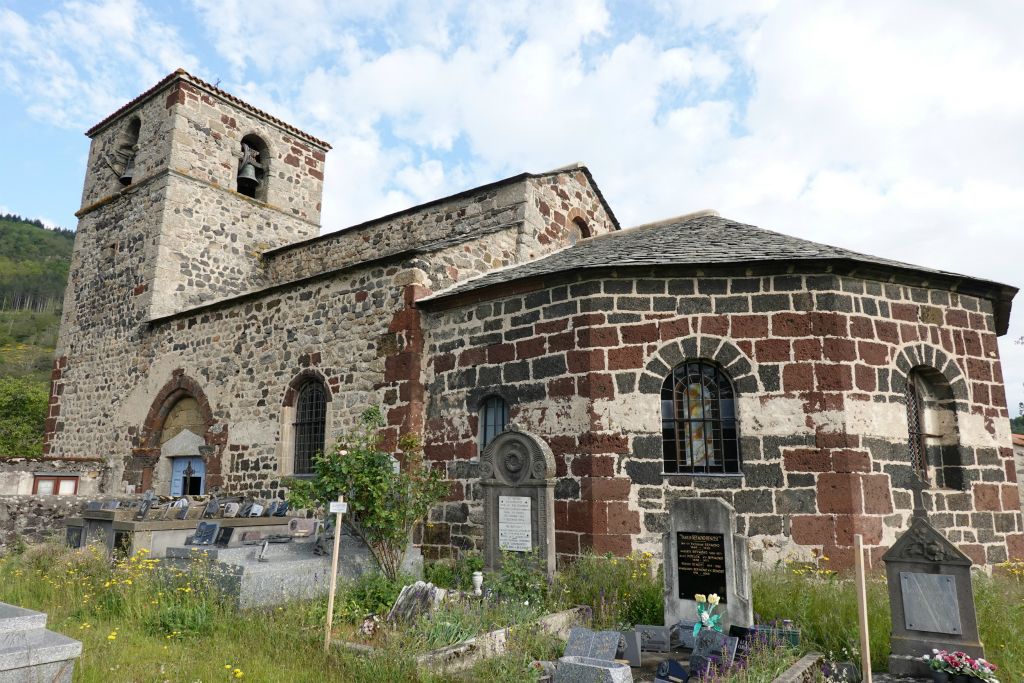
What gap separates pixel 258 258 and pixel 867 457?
15.3 m

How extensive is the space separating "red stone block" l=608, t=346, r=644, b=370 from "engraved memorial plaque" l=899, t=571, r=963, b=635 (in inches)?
164

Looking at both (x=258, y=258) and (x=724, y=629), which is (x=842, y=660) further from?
(x=258, y=258)

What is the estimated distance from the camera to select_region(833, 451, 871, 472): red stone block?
27.3 feet

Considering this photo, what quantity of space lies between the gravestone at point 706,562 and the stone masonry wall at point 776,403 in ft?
6.19

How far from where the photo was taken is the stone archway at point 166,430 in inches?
572

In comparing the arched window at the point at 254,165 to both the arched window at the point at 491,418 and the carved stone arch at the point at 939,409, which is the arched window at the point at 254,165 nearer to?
the arched window at the point at 491,418

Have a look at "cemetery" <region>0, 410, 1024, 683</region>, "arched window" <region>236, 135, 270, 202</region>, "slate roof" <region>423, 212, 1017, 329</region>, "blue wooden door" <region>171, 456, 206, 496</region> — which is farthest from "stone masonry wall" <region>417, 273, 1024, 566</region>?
"arched window" <region>236, 135, 270, 202</region>

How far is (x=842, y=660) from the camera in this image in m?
5.73

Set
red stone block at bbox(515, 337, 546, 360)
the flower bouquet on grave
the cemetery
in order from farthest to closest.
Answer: red stone block at bbox(515, 337, 546, 360) → the flower bouquet on grave → the cemetery

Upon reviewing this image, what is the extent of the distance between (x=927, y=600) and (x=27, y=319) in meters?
61.5

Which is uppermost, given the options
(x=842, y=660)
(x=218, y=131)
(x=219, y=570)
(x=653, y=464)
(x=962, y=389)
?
(x=218, y=131)

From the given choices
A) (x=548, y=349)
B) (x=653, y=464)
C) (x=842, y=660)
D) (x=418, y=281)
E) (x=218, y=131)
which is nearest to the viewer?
(x=842, y=660)

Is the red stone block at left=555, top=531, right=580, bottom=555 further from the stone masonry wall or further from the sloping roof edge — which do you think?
the sloping roof edge

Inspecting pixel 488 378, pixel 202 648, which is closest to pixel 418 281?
pixel 488 378
